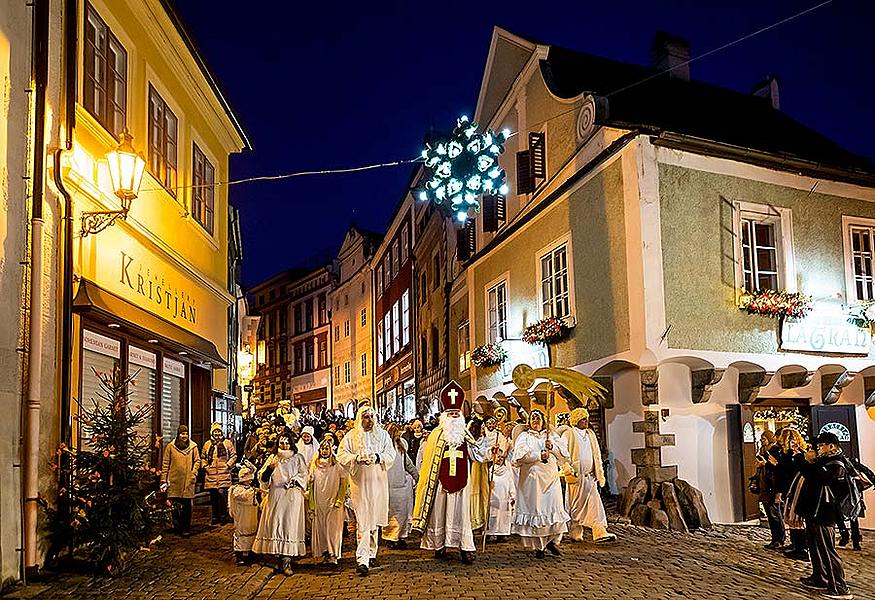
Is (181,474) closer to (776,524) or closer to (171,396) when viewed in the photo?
(171,396)

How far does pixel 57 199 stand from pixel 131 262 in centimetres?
340

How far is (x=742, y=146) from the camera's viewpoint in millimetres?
17016

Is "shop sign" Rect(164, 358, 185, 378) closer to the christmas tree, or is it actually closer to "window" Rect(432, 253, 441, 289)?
the christmas tree

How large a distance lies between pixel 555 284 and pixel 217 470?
806 centimetres

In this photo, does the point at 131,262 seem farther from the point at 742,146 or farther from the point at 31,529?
the point at 742,146

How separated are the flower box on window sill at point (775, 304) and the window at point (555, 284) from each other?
12.5ft

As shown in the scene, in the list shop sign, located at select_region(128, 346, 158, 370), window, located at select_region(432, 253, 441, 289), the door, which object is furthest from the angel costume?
window, located at select_region(432, 253, 441, 289)

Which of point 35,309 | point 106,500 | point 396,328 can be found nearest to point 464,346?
point 396,328

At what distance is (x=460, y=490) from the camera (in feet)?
40.7

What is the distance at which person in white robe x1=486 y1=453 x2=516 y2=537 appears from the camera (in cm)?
1424

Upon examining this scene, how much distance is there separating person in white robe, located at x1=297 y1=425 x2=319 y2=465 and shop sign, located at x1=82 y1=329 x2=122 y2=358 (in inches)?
124

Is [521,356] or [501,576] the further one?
[521,356]

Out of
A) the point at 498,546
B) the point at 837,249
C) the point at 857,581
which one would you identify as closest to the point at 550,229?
the point at 837,249

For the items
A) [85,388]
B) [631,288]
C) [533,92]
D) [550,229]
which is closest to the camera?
[85,388]
